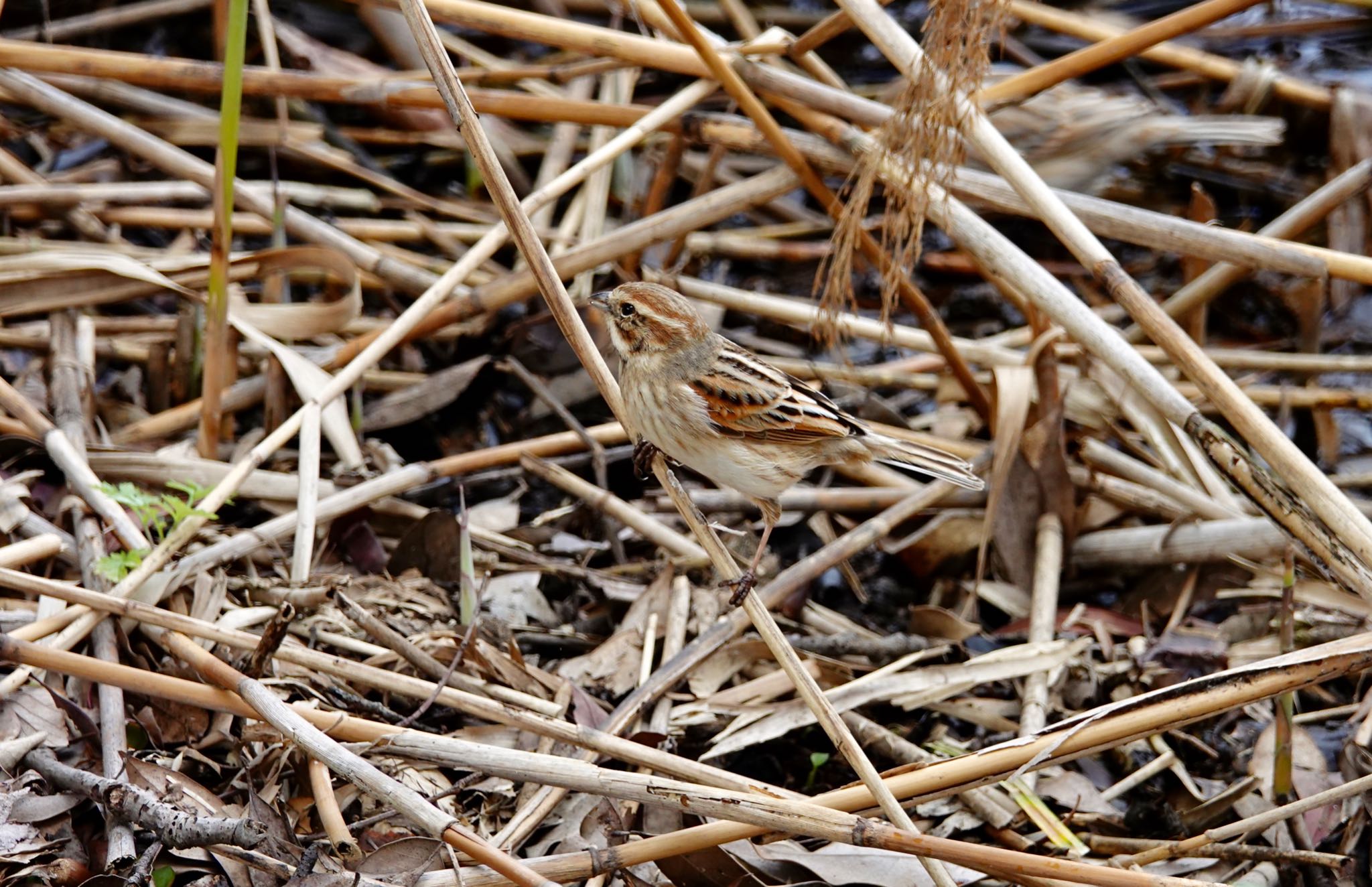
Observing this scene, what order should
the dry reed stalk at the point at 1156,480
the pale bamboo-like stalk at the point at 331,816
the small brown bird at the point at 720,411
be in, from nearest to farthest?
the pale bamboo-like stalk at the point at 331,816 < the small brown bird at the point at 720,411 < the dry reed stalk at the point at 1156,480

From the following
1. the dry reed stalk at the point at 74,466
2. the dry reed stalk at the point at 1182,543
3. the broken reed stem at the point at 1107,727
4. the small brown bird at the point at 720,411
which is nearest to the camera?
the broken reed stem at the point at 1107,727

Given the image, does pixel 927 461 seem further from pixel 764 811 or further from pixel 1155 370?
pixel 764 811

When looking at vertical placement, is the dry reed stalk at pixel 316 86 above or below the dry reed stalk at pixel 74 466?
above

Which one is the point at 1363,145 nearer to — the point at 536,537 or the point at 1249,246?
the point at 1249,246

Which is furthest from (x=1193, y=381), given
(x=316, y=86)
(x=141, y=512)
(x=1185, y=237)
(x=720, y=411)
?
(x=316, y=86)

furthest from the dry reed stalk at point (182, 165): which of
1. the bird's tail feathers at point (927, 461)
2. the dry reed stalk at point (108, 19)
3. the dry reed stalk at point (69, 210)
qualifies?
the bird's tail feathers at point (927, 461)

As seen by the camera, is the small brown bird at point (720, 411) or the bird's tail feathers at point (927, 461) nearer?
the small brown bird at point (720, 411)

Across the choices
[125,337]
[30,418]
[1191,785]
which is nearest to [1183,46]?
[1191,785]

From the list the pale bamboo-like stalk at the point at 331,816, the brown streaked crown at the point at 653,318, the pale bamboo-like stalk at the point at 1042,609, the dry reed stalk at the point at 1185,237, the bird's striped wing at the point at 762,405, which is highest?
the dry reed stalk at the point at 1185,237

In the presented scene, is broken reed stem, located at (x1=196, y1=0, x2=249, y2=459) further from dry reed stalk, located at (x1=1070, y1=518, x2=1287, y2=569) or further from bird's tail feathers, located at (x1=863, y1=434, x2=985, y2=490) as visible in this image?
dry reed stalk, located at (x1=1070, y1=518, x2=1287, y2=569)

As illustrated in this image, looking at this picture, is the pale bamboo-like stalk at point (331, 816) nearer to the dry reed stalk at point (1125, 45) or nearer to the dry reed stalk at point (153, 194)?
the dry reed stalk at point (153, 194)
